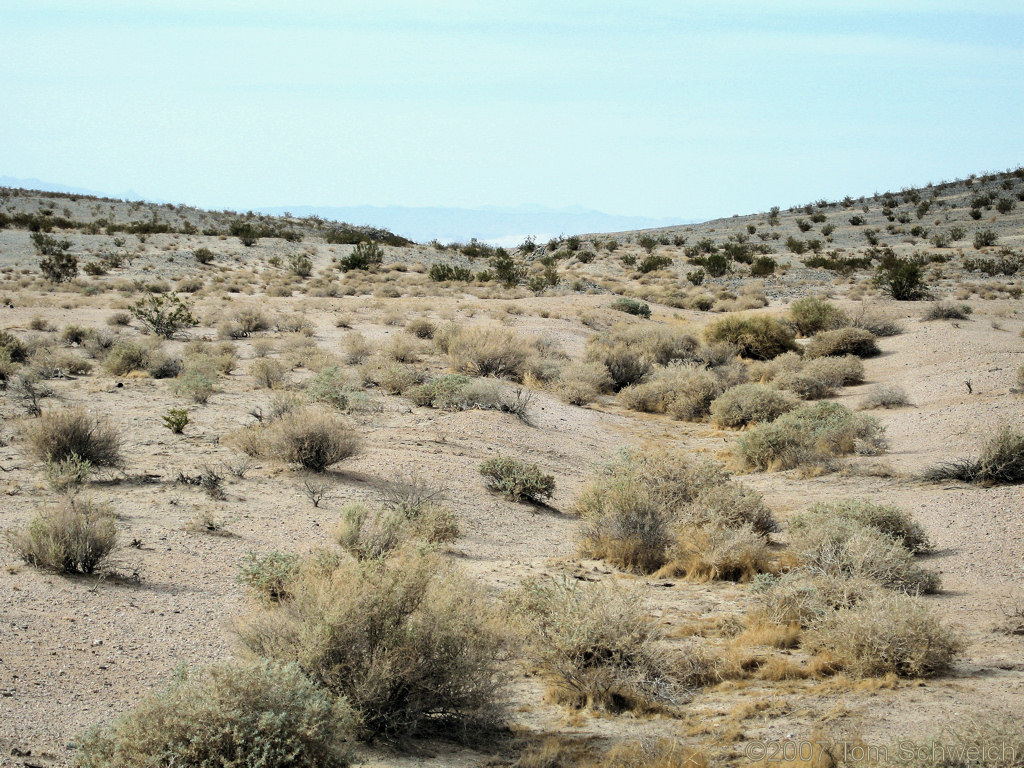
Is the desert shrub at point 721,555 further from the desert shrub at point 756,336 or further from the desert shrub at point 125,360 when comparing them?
the desert shrub at point 756,336

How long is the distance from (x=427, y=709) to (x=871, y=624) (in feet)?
11.0

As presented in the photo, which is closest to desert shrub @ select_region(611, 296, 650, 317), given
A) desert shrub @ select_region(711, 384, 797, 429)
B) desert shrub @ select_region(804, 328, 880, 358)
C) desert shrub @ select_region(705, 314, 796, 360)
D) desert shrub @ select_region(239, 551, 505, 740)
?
desert shrub @ select_region(705, 314, 796, 360)

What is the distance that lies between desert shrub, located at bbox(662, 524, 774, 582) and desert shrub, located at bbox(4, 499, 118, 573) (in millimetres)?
5584

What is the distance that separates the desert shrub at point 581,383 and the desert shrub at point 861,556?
9.91 metres

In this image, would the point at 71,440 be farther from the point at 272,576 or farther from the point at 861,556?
the point at 861,556

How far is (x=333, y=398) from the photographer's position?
14422mm

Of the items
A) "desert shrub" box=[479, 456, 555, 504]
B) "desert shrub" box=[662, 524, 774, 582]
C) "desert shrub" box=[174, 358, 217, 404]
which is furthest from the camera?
"desert shrub" box=[174, 358, 217, 404]

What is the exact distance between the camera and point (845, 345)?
75.5 ft

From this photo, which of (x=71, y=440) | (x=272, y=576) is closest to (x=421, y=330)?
(x=71, y=440)

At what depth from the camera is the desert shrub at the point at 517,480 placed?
36.8 feet

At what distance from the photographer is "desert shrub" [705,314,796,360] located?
2417cm

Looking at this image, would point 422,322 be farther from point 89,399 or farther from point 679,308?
point 679,308

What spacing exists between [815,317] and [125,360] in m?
20.4

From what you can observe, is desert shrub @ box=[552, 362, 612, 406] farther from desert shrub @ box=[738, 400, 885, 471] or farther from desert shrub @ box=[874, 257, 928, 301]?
desert shrub @ box=[874, 257, 928, 301]
